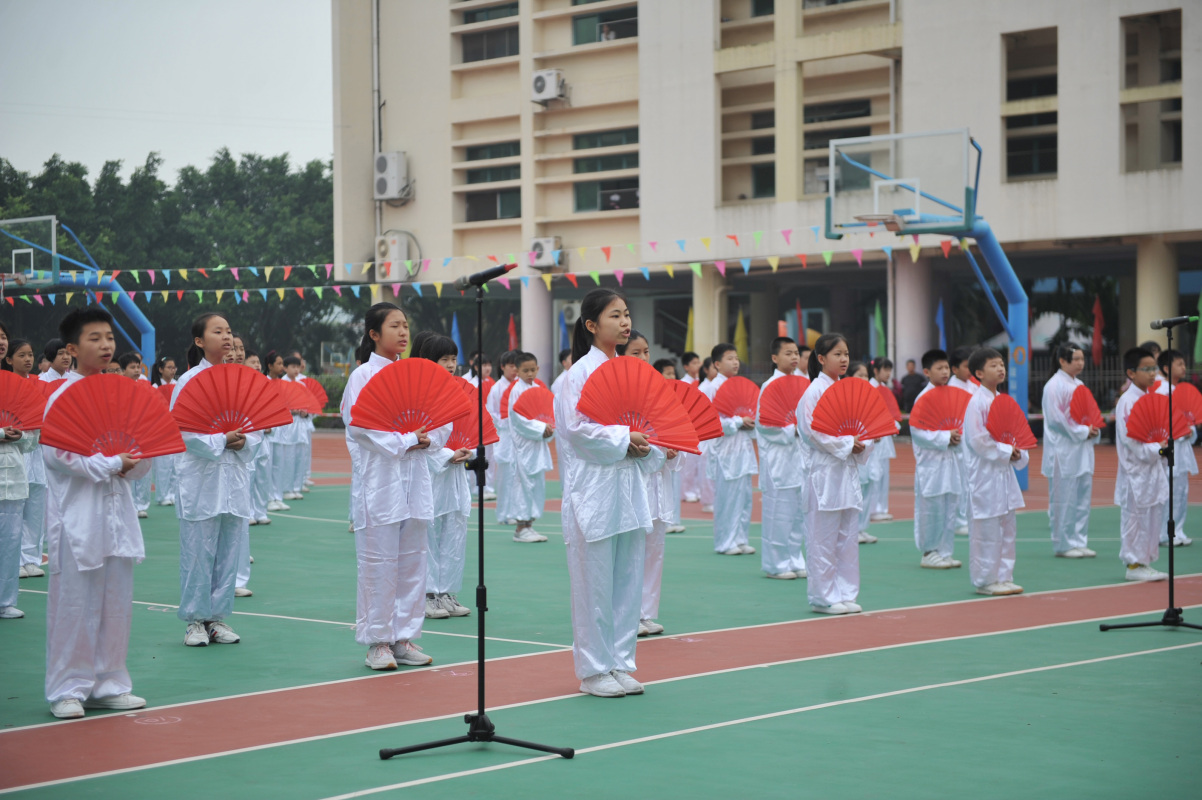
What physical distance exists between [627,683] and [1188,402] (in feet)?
25.4

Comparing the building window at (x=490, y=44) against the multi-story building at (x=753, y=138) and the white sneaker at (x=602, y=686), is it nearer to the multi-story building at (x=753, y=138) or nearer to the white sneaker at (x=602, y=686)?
the multi-story building at (x=753, y=138)

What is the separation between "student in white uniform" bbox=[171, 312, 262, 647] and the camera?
7648mm

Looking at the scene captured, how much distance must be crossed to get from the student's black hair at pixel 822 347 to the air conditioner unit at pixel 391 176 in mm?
26399

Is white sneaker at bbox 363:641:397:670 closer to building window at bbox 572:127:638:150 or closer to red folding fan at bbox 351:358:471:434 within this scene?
red folding fan at bbox 351:358:471:434

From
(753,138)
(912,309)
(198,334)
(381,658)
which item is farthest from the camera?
(753,138)

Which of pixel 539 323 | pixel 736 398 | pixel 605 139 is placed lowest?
pixel 736 398

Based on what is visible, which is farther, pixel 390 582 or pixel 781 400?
pixel 781 400

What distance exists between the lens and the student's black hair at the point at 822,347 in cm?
930

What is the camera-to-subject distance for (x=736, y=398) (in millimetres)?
13211

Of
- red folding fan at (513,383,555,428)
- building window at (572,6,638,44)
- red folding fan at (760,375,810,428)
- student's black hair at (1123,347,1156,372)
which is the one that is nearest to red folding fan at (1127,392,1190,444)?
student's black hair at (1123,347,1156,372)

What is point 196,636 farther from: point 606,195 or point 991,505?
point 606,195

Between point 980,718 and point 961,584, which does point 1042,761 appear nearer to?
point 980,718

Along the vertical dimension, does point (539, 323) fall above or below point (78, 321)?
above

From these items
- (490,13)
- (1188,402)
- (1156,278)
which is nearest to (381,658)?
(1188,402)
